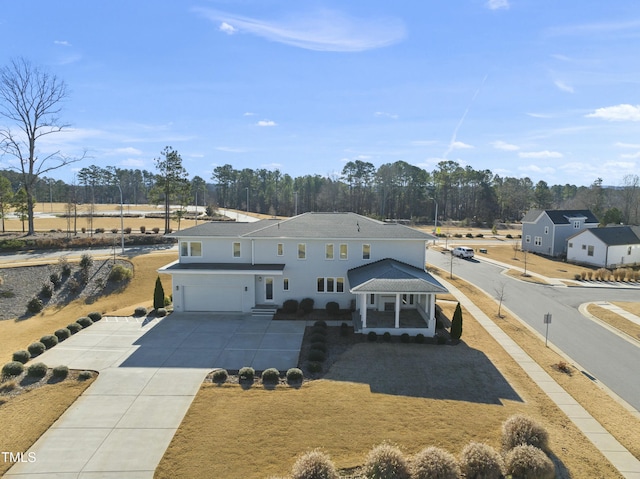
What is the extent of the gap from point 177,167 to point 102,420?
49.1m

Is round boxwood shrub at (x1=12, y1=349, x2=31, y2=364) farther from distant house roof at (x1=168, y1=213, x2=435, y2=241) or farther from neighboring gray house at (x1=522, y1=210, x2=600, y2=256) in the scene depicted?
neighboring gray house at (x1=522, y1=210, x2=600, y2=256)

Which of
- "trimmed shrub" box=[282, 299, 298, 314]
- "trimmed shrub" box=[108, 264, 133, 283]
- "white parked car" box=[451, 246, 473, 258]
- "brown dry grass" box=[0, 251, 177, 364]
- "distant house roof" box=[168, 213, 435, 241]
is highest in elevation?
"distant house roof" box=[168, 213, 435, 241]

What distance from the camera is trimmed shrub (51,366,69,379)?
737 inches

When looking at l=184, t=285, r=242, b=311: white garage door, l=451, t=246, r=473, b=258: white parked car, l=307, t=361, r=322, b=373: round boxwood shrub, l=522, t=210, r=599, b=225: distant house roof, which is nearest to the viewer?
l=307, t=361, r=322, b=373: round boxwood shrub

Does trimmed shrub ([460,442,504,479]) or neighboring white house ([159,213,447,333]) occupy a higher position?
neighboring white house ([159,213,447,333])

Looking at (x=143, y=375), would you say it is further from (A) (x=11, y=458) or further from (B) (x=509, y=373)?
(B) (x=509, y=373)

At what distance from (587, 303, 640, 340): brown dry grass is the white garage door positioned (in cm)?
2699

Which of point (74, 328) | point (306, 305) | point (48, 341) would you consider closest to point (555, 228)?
point (306, 305)

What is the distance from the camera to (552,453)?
13414mm

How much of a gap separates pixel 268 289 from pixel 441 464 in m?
20.0

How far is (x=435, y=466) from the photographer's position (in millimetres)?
11836

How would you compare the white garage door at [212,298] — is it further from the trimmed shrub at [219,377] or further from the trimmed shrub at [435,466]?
the trimmed shrub at [435,466]

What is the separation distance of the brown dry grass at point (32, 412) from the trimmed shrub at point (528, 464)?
16061 millimetres

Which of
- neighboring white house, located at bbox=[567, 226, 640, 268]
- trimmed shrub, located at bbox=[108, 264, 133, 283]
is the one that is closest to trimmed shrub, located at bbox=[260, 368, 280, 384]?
trimmed shrub, located at bbox=[108, 264, 133, 283]
